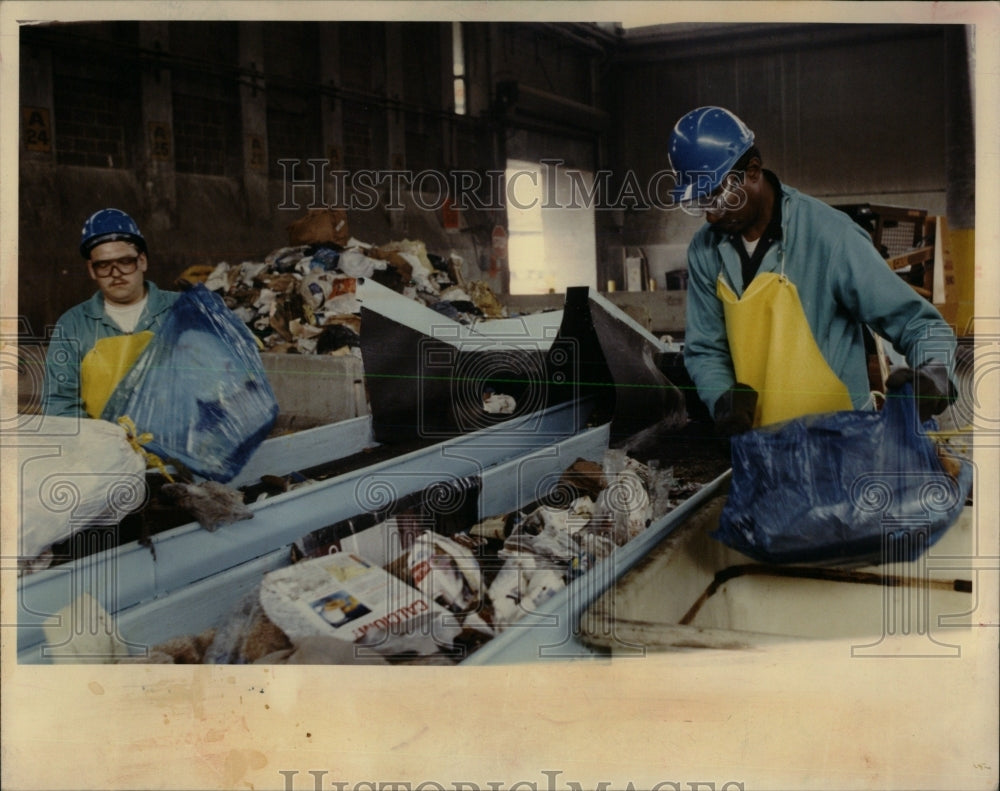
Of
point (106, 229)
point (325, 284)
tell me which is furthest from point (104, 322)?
point (325, 284)

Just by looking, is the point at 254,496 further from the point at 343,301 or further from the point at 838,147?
the point at 838,147

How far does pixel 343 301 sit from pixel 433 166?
22.9 inches

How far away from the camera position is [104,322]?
108 inches

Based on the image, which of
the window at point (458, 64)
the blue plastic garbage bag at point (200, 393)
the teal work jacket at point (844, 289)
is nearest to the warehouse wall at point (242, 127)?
the window at point (458, 64)

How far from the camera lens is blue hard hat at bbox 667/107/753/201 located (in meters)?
2.77

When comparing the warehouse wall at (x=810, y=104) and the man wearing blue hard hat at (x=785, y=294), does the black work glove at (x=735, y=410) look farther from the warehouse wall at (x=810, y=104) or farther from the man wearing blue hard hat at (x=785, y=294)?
the warehouse wall at (x=810, y=104)

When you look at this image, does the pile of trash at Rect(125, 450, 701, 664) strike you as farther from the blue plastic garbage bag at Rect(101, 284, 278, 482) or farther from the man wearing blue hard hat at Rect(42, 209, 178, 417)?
the man wearing blue hard hat at Rect(42, 209, 178, 417)

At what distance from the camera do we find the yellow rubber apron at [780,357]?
276cm

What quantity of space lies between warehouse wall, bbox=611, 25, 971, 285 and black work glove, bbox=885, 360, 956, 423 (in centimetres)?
52

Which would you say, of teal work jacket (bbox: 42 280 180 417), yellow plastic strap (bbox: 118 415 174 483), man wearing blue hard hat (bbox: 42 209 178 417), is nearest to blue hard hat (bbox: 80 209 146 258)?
man wearing blue hard hat (bbox: 42 209 178 417)

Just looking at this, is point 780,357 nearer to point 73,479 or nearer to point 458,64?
point 458,64

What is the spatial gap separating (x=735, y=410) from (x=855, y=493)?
45cm

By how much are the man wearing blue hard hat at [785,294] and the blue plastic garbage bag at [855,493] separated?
3.5 inches

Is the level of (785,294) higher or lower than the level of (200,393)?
higher
